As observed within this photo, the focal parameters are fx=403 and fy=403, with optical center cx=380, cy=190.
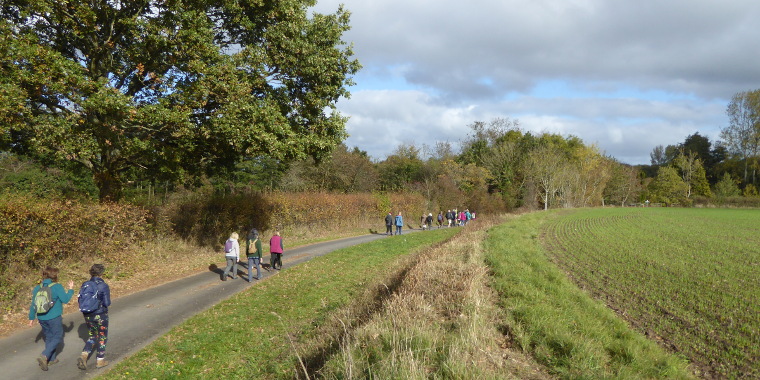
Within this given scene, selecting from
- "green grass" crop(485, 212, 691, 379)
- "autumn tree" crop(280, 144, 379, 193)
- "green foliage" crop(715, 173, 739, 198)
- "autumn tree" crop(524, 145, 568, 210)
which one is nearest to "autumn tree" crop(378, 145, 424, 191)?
"autumn tree" crop(280, 144, 379, 193)

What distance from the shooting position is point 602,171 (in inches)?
2864

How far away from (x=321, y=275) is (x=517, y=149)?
165ft

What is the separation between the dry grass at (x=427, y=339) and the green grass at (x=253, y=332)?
2.75 feet

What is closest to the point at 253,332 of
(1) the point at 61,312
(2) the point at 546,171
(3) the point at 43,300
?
(1) the point at 61,312

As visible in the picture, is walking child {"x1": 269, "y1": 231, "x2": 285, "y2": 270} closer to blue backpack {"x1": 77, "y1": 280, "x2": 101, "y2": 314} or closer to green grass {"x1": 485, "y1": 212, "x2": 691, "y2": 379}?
blue backpack {"x1": 77, "y1": 280, "x2": 101, "y2": 314}

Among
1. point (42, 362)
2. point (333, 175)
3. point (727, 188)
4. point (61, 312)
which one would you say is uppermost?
point (333, 175)

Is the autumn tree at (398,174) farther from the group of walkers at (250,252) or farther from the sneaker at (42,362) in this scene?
the sneaker at (42,362)

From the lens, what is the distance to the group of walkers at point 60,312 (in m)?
6.24

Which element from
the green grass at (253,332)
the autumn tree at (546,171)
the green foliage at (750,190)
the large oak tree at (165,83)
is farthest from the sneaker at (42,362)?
the green foliage at (750,190)

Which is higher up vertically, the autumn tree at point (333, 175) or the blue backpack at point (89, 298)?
the autumn tree at point (333, 175)

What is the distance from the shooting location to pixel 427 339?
17.6ft

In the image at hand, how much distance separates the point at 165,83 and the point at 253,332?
7882 millimetres

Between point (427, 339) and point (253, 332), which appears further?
point (253, 332)

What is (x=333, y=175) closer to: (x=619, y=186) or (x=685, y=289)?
(x=685, y=289)
